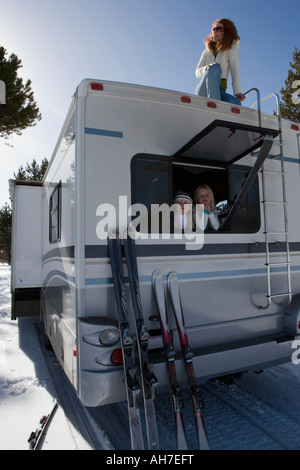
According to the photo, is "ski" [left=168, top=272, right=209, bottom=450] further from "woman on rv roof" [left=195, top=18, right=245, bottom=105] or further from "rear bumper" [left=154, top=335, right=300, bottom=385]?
"woman on rv roof" [left=195, top=18, right=245, bottom=105]

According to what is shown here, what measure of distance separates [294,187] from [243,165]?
0.66 m

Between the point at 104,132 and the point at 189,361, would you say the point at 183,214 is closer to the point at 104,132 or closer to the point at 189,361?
the point at 104,132

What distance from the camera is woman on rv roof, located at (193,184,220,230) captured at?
2.93 m

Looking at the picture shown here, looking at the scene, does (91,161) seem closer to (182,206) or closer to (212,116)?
(182,206)

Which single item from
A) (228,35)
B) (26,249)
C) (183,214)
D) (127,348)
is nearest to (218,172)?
(183,214)

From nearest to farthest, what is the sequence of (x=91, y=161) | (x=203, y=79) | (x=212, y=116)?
(x=91, y=161)
(x=212, y=116)
(x=203, y=79)

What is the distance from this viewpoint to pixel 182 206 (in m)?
2.87

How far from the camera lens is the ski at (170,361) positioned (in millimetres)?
2230

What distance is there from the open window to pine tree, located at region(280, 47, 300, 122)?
1246 cm

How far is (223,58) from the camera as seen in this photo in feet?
12.3

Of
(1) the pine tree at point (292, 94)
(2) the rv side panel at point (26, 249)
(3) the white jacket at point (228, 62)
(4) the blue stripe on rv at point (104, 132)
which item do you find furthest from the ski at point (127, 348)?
(1) the pine tree at point (292, 94)

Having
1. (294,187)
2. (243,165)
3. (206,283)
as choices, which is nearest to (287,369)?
(206,283)

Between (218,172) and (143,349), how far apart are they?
1.91 m

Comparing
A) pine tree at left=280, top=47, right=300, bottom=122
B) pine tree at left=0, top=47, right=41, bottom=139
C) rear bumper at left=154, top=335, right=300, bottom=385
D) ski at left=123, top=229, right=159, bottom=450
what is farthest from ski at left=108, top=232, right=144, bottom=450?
pine tree at left=280, top=47, right=300, bottom=122
